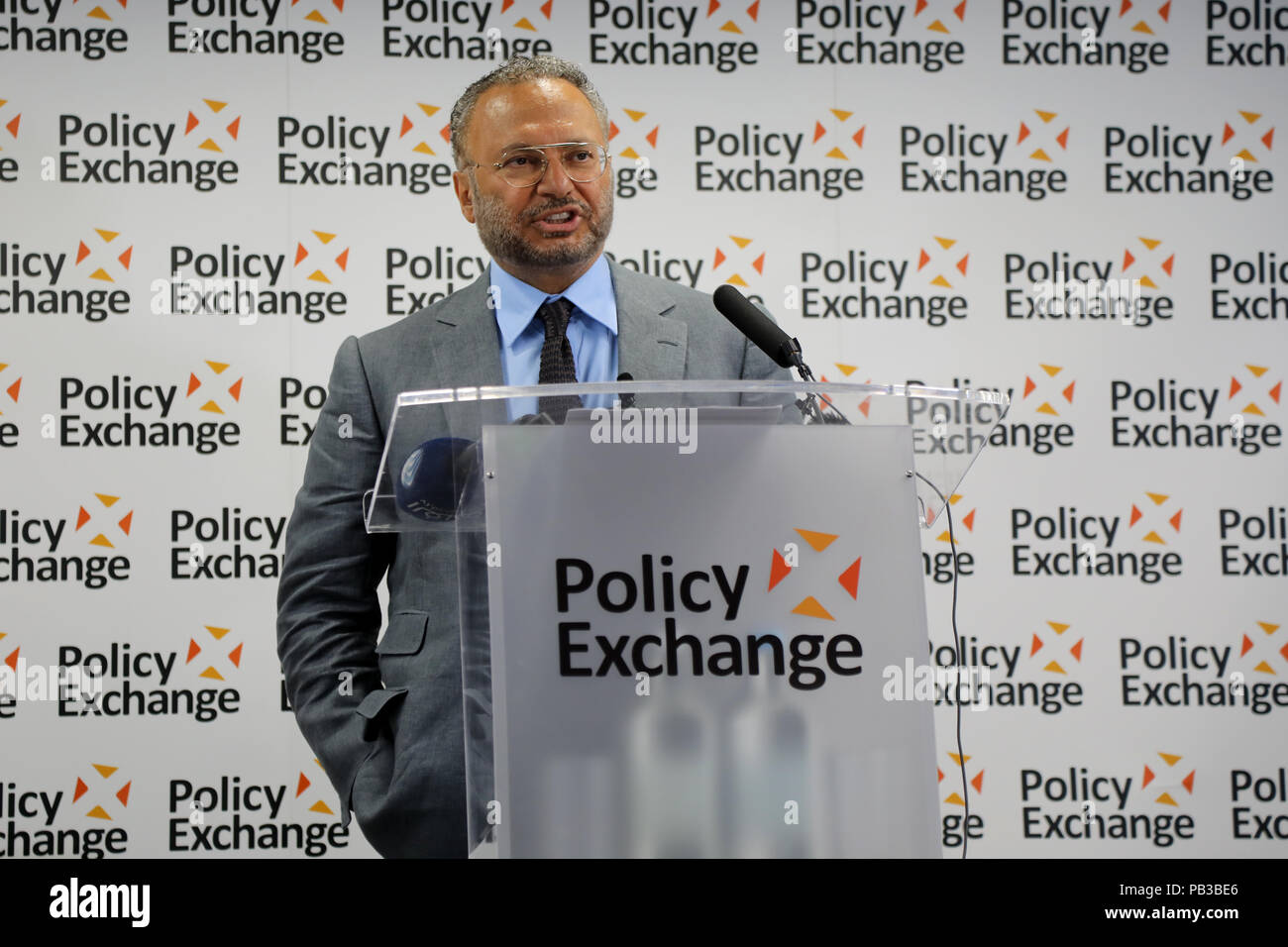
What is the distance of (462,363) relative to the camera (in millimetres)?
1814

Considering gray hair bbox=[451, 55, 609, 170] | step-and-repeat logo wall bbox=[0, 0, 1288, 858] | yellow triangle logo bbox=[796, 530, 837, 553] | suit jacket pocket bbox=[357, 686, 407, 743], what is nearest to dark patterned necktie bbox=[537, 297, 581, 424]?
gray hair bbox=[451, 55, 609, 170]

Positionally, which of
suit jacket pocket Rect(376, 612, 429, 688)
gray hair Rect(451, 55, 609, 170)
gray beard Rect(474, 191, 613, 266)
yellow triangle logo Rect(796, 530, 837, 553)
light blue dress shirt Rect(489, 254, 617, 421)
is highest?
gray hair Rect(451, 55, 609, 170)

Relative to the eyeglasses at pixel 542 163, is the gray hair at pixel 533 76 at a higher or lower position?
higher

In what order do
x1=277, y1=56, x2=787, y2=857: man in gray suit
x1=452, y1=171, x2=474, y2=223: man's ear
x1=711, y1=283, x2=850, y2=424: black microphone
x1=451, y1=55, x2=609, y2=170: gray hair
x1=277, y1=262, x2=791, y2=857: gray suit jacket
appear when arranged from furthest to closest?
x1=452, y1=171, x2=474, y2=223: man's ear
x1=451, y1=55, x2=609, y2=170: gray hair
x1=277, y1=56, x2=787, y2=857: man in gray suit
x1=277, y1=262, x2=791, y2=857: gray suit jacket
x1=711, y1=283, x2=850, y2=424: black microphone

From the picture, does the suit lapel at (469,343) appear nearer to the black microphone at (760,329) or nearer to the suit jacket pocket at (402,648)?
the suit jacket pocket at (402,648)

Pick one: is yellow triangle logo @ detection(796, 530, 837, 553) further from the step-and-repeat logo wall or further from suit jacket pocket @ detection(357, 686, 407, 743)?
the step-and-repeat logo wall

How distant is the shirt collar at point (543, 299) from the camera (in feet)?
6.04

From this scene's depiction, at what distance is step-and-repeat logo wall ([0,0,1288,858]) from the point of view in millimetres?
2814

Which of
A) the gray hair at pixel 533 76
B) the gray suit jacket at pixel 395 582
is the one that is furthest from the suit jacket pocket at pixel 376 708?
the gray hair at pixel 533 76

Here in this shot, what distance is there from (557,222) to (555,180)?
6 centimetres

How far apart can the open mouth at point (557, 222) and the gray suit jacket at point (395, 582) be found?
104 mm
